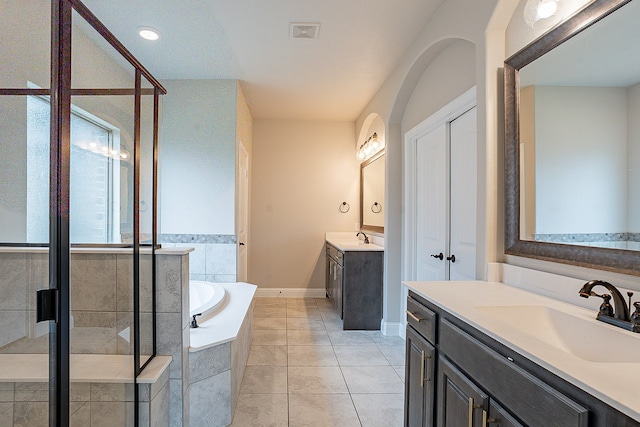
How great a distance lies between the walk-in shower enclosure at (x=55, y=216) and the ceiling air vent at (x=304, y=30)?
1461 mm

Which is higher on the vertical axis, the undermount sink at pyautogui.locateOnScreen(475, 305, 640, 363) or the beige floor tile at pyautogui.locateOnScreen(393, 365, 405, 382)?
the undermount sink at pyautogui.locateOnScreen(475, 305, 640, 363)

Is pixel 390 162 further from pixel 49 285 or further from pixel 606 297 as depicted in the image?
pixel 49 285

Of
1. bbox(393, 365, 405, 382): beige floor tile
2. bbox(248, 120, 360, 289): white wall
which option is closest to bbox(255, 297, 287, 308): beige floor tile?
bbox(248, 120, 360, 289): white wall

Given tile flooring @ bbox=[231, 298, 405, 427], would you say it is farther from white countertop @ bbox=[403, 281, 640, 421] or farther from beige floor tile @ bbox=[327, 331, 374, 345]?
white countertop @ bbox=[403, 281, 640, 421]

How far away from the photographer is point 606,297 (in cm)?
110

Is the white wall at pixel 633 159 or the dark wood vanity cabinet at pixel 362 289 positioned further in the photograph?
the dark wood vanity cabinet at pixel 362 289

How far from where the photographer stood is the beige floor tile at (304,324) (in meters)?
3.82

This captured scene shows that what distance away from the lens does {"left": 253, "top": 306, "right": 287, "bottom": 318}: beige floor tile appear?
4273 millimetres

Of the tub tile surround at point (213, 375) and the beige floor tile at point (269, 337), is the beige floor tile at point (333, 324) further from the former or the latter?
the tub tile surround at point (213, 375)

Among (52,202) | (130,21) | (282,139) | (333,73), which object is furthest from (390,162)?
(52,202)

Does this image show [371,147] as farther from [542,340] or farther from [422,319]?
[542,340]

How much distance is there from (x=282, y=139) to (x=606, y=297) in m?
4.59

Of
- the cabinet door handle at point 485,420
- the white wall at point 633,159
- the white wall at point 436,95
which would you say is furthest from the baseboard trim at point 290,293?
the white wall at point 633,159

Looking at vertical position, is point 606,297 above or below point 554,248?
below
